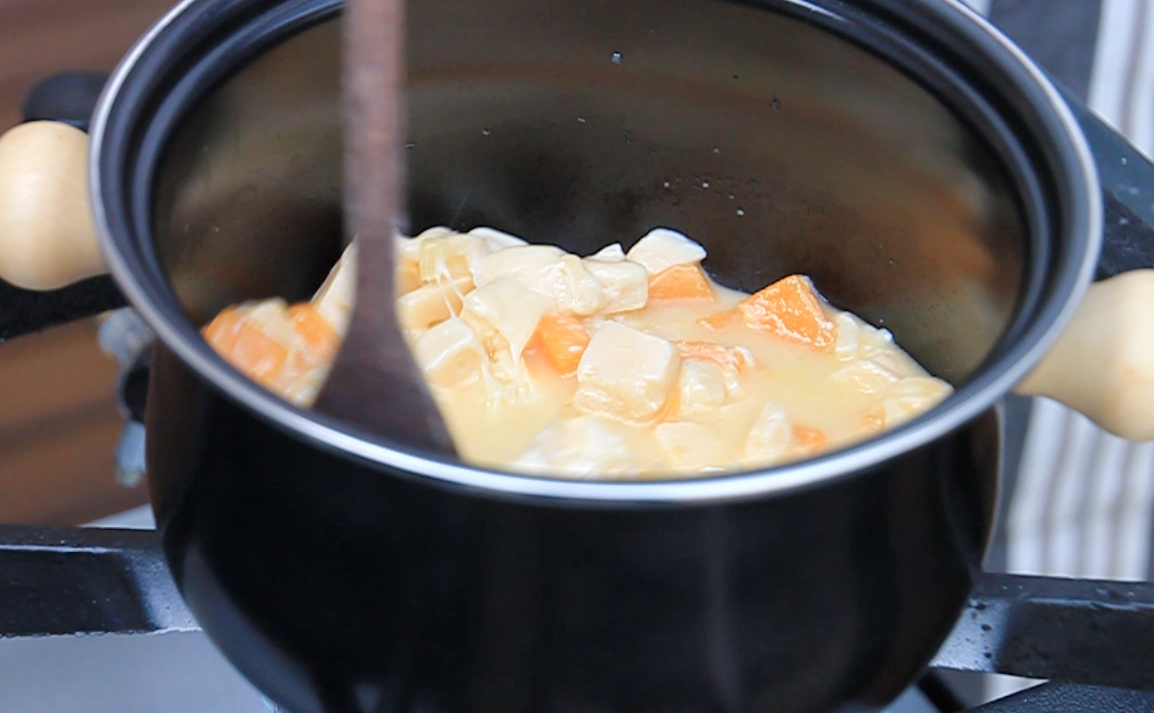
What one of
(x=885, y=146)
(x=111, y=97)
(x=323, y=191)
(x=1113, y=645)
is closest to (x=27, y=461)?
(x=323, y=191)

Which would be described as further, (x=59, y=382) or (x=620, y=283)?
(x=59, y=382)

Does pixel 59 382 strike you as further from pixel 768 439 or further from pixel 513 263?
pixel 768 439

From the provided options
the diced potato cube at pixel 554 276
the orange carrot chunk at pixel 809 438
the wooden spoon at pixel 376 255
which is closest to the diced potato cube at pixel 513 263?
the diced potato cube at pixel 554 276

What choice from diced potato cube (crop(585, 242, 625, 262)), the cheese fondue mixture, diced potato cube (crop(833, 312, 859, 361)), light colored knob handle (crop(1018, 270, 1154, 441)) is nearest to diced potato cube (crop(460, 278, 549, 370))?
the cheese fondue mixture

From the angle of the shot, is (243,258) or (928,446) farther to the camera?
(243,258)

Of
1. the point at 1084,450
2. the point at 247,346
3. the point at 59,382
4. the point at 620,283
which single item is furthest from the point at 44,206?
the point at 1084,450

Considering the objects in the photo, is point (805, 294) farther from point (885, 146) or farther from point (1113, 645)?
point (1113, 645)

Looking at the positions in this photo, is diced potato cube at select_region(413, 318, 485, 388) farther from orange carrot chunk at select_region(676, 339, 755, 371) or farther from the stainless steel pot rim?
the stainless steel pot rim
